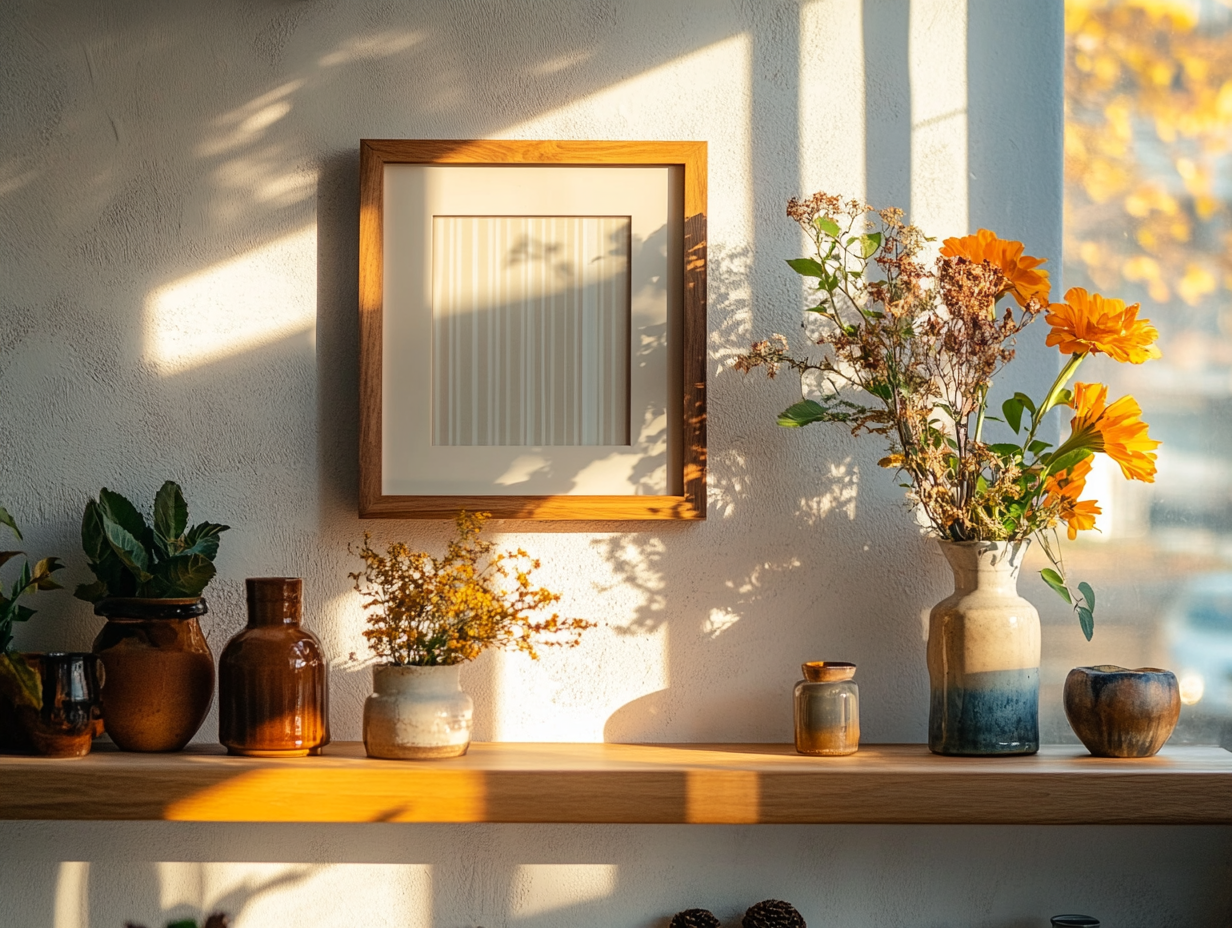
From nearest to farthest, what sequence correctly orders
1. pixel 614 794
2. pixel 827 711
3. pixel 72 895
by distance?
pixel 614 794
pixel 827 711
pixel 72 895

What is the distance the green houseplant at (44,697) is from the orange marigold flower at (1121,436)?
4.77 ft

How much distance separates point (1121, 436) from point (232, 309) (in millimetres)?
1352

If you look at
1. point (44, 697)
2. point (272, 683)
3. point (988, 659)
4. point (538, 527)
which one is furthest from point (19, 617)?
point (988, 659)

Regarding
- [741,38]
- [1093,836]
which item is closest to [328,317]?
[741,38]

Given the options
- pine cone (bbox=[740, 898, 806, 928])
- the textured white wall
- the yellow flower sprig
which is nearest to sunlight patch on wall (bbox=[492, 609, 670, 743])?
the textured white wall

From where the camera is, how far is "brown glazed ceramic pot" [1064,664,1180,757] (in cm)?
157

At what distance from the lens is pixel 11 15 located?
178cm

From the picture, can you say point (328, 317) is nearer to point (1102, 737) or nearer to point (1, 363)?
point (1, 363)

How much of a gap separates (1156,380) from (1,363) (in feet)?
6.16

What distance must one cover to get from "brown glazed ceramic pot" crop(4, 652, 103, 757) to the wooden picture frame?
1.64ft

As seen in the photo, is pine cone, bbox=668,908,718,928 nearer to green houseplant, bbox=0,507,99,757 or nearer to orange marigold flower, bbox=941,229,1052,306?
green houseplant, bbox=0,507,99,757

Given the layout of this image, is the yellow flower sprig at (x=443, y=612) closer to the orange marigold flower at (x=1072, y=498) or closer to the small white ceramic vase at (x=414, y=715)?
the small white ceramic vase at (x=414, y=715)

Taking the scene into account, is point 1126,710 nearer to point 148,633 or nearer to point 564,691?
point 564,691

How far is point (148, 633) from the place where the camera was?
63.4 inches
